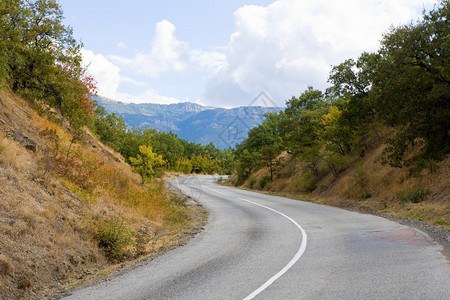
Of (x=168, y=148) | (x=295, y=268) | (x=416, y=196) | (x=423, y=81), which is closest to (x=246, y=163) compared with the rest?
(x=416, y=196)

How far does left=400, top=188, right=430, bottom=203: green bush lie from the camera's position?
1728 centimetres

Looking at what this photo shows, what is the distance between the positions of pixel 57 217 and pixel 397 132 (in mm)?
18198

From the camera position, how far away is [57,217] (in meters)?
8.99

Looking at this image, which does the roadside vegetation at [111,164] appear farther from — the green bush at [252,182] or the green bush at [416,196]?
the green bush at [252,182]

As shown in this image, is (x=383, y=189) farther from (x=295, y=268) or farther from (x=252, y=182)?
(x=252, y=182)

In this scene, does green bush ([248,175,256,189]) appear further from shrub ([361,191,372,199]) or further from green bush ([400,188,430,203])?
green bush ([400,188,430,203])

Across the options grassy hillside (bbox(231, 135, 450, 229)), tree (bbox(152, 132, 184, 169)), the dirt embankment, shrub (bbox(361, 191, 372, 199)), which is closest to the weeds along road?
the dirt embankment

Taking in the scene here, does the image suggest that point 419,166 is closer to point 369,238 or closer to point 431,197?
point 431,197

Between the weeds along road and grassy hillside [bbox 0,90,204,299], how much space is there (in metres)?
1.12

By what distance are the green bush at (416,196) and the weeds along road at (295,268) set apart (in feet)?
20.2

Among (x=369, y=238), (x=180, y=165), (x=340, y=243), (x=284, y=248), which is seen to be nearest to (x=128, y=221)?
(x=284, y=248)

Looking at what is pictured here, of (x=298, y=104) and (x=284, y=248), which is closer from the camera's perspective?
(x=284, y=248)

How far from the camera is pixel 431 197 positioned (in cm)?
1683

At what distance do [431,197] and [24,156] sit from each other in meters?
17.6
